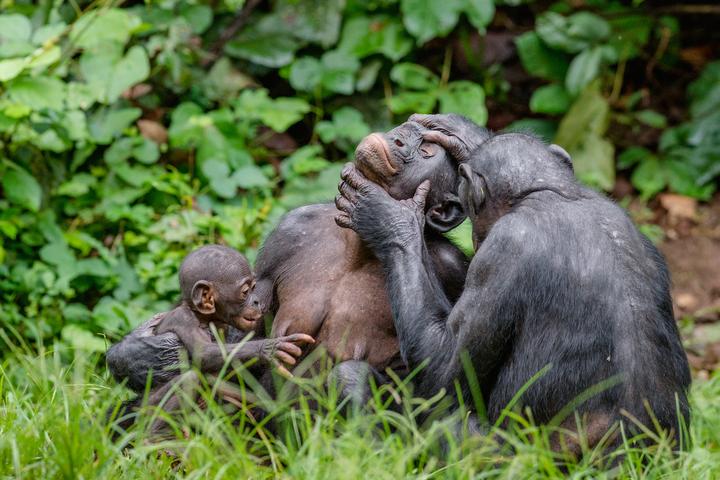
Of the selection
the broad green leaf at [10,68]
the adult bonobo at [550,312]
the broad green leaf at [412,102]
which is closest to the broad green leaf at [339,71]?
the broad green leaf at [412,102]

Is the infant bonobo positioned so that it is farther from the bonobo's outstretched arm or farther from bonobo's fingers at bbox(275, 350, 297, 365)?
the bonobo's outstretched arm

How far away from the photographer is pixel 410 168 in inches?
193

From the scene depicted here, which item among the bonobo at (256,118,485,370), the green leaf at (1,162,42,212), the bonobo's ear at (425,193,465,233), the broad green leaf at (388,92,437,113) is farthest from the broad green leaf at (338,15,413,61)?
the bonobo's ear at (425,193,465,233)

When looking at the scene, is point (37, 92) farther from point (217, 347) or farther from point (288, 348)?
point (288, 348)

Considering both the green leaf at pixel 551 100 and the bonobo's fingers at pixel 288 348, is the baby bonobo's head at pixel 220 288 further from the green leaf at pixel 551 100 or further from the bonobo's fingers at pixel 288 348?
the green leaf at pixel 551 100

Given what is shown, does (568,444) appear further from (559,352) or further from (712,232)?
(712,232)

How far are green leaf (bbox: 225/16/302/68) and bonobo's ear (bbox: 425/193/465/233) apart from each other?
4266 mm

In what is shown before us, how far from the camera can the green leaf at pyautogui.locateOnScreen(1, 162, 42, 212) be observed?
284 inches

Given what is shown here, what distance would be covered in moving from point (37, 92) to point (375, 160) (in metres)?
2.99

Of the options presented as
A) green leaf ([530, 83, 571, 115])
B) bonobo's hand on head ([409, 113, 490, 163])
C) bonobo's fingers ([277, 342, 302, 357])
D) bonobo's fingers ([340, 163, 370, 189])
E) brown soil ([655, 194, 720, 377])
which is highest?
bonobo's hand on head ([409, 113, 490, 163])

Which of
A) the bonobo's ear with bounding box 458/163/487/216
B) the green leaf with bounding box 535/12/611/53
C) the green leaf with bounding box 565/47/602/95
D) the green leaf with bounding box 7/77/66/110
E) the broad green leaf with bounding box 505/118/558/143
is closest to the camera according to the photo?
the bonobo's ear with bounding box 458/163/487/216

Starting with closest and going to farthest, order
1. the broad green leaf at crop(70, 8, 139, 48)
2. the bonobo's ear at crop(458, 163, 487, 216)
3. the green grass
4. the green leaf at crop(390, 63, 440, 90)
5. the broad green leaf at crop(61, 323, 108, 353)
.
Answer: the green grass, the bonobo's ear at crop(458, 163, 487, 216), the broad green leaf at crop(61, 323, 108, 353), the broad green leaf at crop(70, 8, 139, 48), the green leaf at crop(390, 63, 440, 90)

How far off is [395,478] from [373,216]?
51.0 inches

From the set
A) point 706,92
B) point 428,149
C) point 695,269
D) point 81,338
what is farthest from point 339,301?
point 706,92
